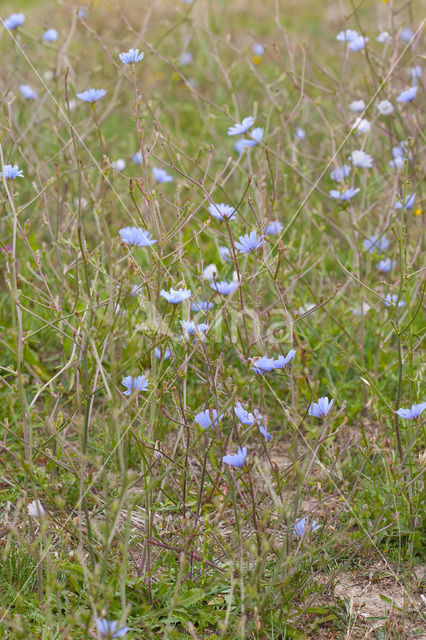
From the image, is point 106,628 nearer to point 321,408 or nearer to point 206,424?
point 206,424

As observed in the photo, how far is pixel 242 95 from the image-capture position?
195 inches

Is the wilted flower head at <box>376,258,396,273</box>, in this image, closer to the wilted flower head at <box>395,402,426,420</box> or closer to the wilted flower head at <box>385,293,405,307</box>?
the wilted flower head at <box>385,293,405,307</box>

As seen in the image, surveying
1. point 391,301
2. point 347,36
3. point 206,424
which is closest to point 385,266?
point 391,301

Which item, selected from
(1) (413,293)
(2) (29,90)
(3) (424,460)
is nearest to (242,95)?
(2) (29,90)

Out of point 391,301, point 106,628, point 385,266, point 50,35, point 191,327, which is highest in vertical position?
point 50,35

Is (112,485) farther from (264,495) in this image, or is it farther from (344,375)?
(344,375)

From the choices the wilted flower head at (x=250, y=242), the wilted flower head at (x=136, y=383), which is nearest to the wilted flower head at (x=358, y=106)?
the wilted flower head at (x=250, y=242)

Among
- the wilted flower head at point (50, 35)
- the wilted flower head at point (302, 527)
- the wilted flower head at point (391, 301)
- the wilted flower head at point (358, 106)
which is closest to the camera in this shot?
the wilted flower head at point (302, 527)

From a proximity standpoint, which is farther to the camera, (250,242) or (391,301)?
(391,301)

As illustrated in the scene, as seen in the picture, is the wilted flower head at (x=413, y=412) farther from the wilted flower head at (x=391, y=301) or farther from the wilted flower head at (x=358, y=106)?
the wilted flower head at (x=358, y=106)

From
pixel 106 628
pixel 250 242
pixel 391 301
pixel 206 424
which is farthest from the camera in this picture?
pixel 391 301

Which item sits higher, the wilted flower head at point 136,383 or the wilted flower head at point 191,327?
the wilted flower head at point 191,327

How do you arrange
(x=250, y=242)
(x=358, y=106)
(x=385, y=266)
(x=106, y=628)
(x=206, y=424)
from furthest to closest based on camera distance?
1. (x=358, y=106)
2. (x=385, y=266)
3. (x=250, y=242)
4. (x=206, y=424)
5. (x=106, y=628)

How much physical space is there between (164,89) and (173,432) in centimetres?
369
